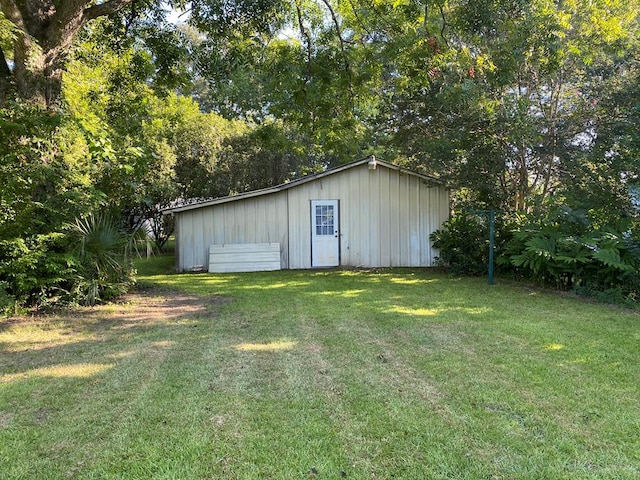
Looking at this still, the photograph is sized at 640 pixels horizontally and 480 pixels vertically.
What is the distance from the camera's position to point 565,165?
30.7 ft

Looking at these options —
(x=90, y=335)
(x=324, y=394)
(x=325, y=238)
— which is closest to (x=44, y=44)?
(x=90, y=335)

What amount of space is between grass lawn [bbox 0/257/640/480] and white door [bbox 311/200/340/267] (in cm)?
576

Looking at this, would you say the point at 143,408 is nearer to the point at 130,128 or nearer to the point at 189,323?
the point at 189,323

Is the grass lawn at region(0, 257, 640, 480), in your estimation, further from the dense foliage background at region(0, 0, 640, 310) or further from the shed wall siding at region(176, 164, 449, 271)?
the shed wall siding at region(176, 164, 449, 271)

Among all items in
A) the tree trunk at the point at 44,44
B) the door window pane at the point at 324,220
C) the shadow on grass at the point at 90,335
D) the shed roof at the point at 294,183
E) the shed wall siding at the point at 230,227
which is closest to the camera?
the shadow on grass at the point at 90,335

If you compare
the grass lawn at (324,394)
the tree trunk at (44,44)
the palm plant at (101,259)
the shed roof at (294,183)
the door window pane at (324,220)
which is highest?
the tree trunk at (44,44)

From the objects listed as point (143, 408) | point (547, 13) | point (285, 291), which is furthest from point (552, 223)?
point (143, 408)

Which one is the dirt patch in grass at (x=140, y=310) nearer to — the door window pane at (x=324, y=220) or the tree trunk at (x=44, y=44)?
the tree trunk at (x=44, y=44)

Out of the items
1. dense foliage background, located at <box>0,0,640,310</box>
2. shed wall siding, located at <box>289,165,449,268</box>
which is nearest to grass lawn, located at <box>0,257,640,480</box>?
dense foliage background, located at <box>0,0,640,310</box>

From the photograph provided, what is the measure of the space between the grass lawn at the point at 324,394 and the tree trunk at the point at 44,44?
3179 millimetres

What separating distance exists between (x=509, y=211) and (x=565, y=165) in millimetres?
1471

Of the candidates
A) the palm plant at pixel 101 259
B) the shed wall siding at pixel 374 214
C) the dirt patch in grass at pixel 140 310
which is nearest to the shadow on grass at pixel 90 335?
the dirt patch in grass at pixel 140 310

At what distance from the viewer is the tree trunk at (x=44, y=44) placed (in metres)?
6.03

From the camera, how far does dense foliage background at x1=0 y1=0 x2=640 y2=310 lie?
614cm
